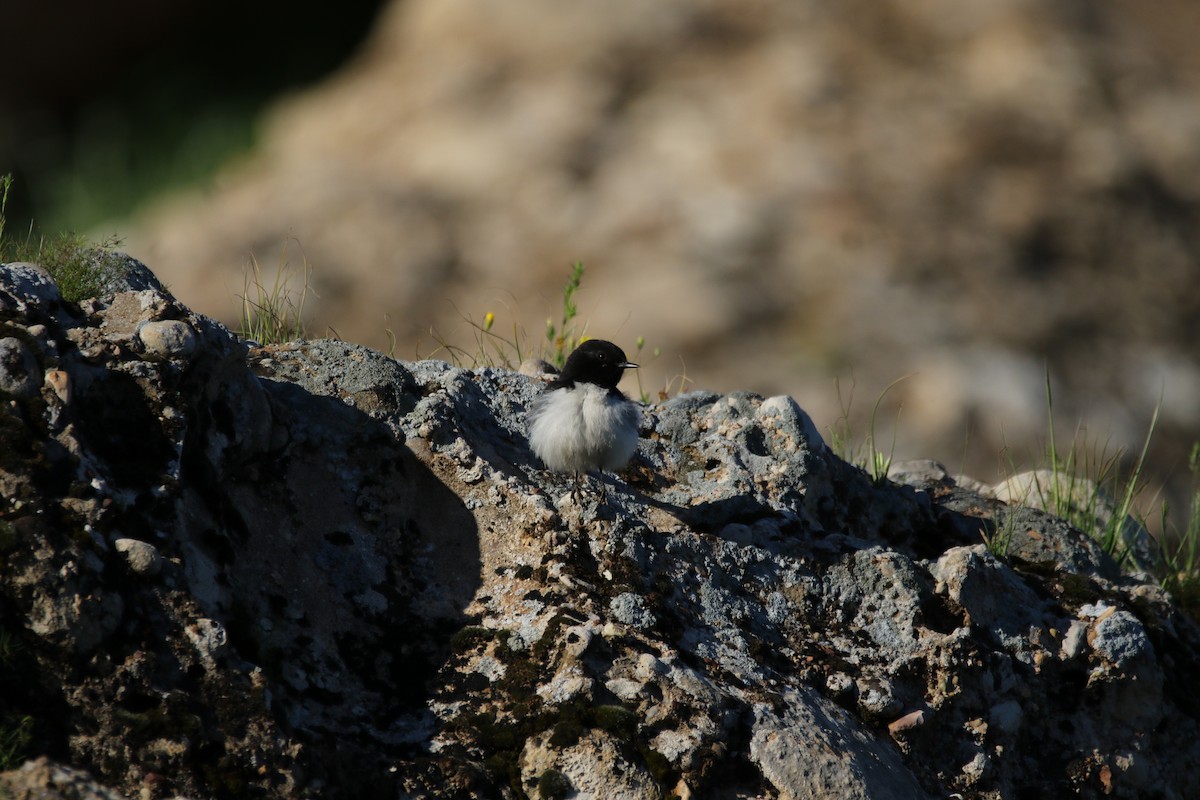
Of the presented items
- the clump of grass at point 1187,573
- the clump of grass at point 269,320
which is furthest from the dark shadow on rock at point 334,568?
the clump of grass at point 1187,573

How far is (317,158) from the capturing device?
1273cm

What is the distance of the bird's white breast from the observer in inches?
172

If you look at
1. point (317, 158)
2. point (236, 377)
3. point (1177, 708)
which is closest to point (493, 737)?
point (236, 377)

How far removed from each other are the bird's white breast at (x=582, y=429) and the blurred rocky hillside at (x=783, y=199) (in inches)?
227

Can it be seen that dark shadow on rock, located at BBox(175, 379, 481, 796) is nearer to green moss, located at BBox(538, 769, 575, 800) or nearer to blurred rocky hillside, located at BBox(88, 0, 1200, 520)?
green moss, located at BBox(538, 769, 575, 800)

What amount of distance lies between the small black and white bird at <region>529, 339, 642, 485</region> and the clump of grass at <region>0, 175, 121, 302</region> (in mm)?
1635

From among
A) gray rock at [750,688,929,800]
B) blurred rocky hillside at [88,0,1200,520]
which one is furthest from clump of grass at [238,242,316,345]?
blurred rocky hillside at [88,0,1200,520]

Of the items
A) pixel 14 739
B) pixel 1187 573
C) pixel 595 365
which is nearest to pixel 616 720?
pixel 14 739

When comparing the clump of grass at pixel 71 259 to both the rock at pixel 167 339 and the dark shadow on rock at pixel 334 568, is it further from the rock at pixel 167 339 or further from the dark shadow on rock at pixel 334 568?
the dark shadow on rock at pixel 334 568

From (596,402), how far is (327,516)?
117 centimetres

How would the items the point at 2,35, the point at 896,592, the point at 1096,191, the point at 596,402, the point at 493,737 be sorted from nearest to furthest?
the point at 493,737
the point at 896,592
the point at 596,402
the point at 2,35
the point at 1096,191

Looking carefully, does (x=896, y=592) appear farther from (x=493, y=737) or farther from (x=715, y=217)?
(x=715, y=217)

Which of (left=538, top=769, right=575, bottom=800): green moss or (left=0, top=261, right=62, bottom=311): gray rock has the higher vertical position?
(left=0, top=261, right=62, bottom=311): gray rock

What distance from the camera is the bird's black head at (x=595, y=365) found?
5.05m
